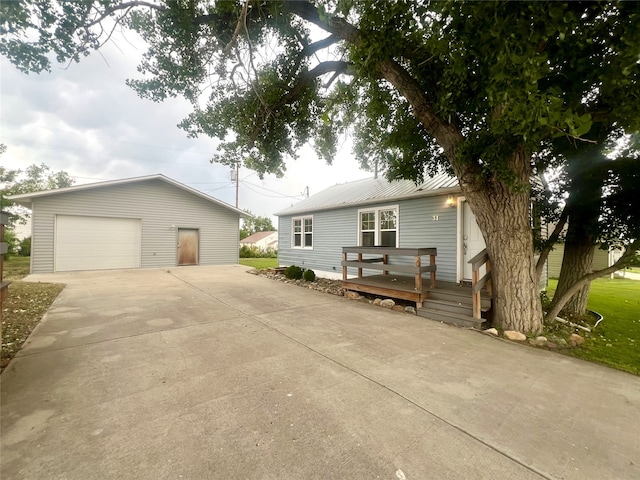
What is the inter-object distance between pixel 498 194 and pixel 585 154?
1.93m

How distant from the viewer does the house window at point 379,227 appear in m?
8.77

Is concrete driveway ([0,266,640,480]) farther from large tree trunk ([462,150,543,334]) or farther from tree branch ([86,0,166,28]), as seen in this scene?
tree branch ([86,0,166,28])

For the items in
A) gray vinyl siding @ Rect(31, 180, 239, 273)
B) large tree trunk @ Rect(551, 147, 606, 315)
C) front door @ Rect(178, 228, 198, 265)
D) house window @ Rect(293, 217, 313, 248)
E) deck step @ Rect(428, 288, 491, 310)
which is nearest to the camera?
large tree trunk @ Rect(551, 147, 606, 315)

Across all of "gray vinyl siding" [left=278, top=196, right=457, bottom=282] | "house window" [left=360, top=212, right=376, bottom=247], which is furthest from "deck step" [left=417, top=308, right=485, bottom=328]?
"house window" [left=360, top=212, right=376, bottom=247]

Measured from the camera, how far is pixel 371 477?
1.58m

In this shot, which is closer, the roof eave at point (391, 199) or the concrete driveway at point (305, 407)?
the concrete driveway at point (305, 407)

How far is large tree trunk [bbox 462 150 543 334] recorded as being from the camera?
422cm

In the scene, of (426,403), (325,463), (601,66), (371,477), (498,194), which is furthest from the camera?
(498,194)

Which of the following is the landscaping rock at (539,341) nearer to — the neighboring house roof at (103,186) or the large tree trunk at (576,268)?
the large tree trunk at (576,268)

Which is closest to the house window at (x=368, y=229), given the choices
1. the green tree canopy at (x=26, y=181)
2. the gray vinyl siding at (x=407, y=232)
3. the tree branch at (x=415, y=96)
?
the gray vinyl siding at (x=407, y=232)

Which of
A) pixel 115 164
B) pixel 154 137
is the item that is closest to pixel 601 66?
pixel 154 137

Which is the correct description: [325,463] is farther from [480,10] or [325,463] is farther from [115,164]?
[115,164]

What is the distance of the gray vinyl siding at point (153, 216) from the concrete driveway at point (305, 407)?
9736 mm

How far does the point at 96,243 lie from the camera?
11977 millimetres
